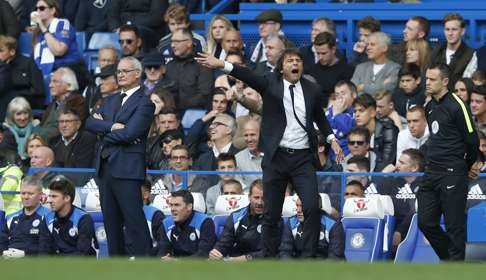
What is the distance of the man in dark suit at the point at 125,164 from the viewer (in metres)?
13.5

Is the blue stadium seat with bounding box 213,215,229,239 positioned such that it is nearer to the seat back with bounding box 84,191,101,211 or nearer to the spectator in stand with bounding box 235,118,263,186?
the spectator in stand with bounding box 235,118,263,186

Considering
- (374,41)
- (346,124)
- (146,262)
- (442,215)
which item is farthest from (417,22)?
(146,262)

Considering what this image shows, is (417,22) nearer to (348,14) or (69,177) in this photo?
(348,14)

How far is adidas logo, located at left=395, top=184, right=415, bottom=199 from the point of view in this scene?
559 inches

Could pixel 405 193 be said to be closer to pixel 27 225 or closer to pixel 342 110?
pixel 342 110

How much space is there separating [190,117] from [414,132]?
3091mm

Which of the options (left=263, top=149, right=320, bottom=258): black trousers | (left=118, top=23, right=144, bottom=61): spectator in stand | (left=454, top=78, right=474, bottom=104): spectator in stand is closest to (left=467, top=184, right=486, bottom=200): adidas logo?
(left=263, top=149, right=320, bottom=258): black trousers

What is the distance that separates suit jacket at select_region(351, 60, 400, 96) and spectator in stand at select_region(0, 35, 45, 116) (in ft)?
14.0

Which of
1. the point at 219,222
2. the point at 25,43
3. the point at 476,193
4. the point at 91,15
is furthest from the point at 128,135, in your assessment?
the point at 91,15

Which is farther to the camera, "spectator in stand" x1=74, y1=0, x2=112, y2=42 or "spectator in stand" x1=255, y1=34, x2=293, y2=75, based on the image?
"spectator in stand" x1=74, y1=0, x2=112, y2=42

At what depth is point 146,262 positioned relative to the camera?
8.23 m

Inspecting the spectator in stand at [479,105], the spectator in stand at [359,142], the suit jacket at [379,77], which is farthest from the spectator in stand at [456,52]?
the spectator in stand at [359,142]

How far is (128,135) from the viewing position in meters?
13.4

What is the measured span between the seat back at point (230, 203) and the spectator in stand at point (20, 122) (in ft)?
12.0
